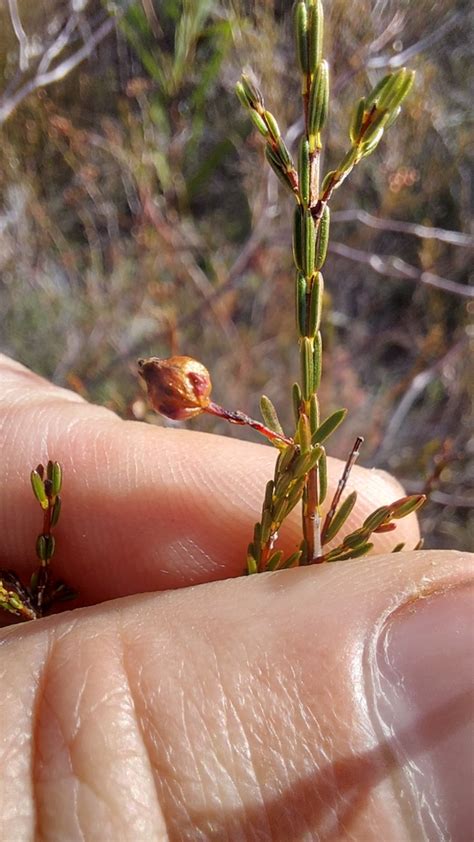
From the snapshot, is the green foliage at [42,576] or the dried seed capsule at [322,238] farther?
the green foliage at [42,576]

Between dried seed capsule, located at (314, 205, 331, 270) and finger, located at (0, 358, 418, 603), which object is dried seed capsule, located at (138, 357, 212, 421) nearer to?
dried seed capsule, located at (314, 205, 331, 270)

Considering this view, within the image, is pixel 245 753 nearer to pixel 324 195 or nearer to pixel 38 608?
pixel 38 608

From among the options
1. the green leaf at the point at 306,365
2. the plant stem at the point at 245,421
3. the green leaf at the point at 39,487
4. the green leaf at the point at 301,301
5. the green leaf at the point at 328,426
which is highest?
the green leaf at the point at 301,301

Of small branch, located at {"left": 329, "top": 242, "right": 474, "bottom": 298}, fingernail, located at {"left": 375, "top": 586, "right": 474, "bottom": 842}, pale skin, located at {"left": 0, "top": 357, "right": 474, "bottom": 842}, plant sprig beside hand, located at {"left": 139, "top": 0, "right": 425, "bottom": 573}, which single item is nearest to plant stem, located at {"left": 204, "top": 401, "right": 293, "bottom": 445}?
plant sprig beside hand, located at {"left": 139, "top": 0, "right": 425, "bottom": 573}

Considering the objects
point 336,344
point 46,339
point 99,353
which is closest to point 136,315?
point 99,353

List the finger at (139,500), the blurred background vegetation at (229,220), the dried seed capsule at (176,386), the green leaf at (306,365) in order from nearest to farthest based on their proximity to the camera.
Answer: the green leaf at (306,365) → the dried seed capsule at (176,386) → the finger at (139,500) → the blurred background vegetation at (229,220)

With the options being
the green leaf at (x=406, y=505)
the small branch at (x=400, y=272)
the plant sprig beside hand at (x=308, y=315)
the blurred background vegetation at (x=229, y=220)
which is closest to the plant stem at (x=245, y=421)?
the plant sprig beside hand at (x=308, y=315)

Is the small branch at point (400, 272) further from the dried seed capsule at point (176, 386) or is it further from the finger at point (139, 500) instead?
the dried seed capsule at point (176, 386)
